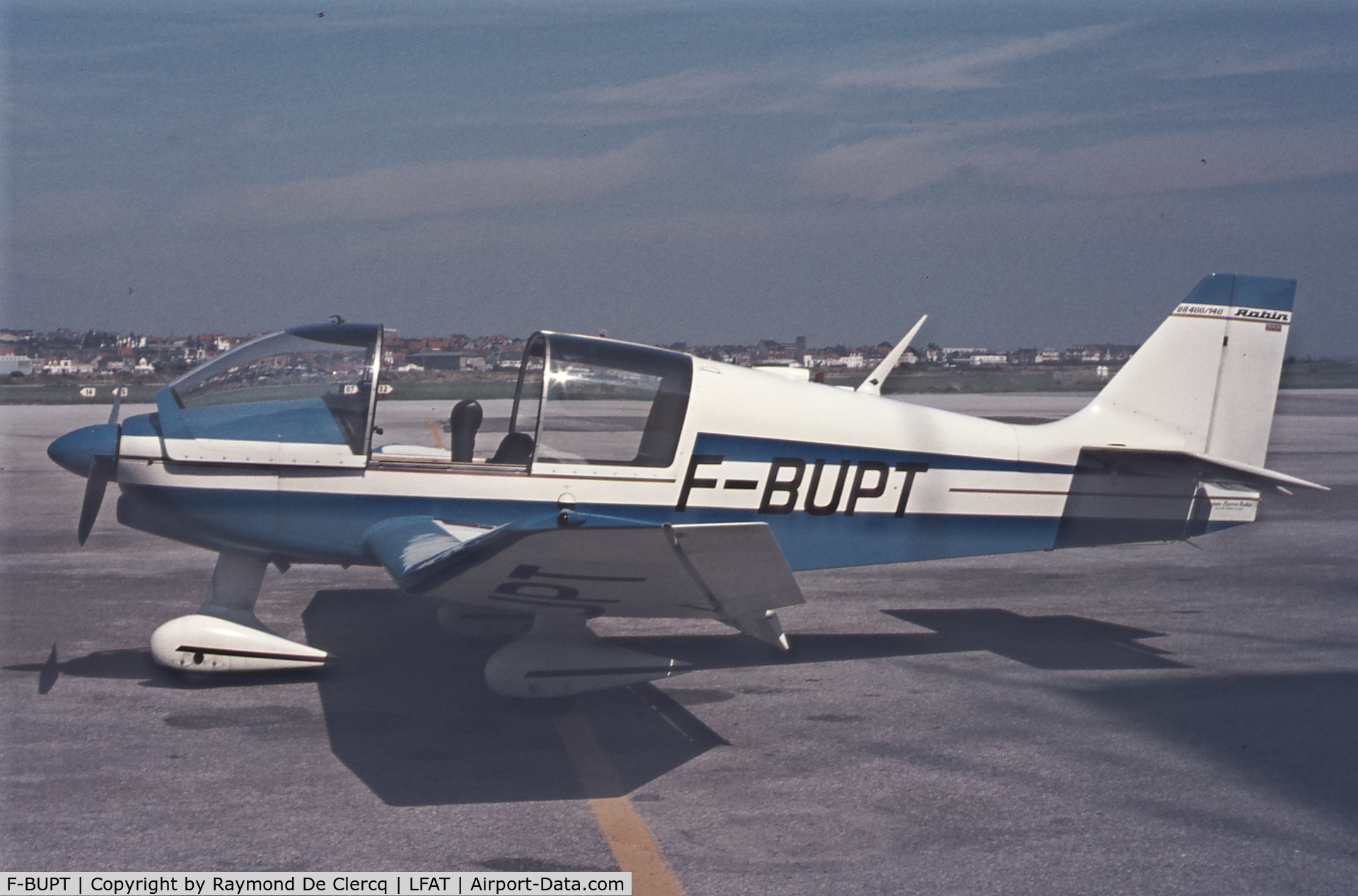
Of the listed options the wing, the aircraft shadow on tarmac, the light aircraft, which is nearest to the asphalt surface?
the aircraft shadow on tarmac

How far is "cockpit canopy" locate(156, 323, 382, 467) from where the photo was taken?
5.23 meters

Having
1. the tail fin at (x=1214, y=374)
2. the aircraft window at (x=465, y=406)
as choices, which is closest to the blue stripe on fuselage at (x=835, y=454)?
the tail fin at (x=1214, y=374)

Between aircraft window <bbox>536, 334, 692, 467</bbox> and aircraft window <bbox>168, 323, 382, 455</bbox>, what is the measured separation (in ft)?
3.08

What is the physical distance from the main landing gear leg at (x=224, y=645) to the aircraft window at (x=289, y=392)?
712mm

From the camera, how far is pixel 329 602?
728cm

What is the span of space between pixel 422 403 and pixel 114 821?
2.77m

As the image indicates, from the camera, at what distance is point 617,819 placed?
3729 millimetres

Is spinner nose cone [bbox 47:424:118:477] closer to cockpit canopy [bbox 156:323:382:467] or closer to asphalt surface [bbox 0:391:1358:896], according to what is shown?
cockpit canopy [bbox 156:323:382:467]

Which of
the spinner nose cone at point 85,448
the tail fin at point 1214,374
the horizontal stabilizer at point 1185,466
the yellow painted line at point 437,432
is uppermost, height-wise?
the tail fin at point 1214,374

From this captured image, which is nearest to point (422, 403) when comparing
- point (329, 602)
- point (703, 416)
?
point (703, 416)

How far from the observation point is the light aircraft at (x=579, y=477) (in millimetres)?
5168

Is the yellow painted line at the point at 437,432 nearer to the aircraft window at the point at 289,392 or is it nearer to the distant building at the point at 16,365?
the aircraft window at the point at 289,392

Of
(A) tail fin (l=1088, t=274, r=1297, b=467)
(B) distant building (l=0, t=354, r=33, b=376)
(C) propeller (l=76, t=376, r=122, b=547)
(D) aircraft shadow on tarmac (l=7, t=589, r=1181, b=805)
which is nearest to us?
(D) aircraft shadow on tarmac (l=7, t=589, r=1181, b=805)

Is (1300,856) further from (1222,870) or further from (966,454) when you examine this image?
(966,454)
